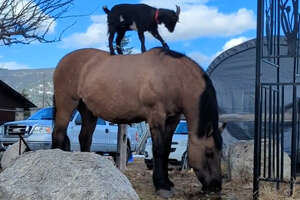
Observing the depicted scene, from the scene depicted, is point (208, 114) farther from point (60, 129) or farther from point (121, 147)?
point (121, 147)

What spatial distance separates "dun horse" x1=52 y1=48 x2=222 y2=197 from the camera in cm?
633

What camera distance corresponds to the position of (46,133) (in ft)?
42.0

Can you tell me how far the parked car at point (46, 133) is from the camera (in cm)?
Answer: 1269

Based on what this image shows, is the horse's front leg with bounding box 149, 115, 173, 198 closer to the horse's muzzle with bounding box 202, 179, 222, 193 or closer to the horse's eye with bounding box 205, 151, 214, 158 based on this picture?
the horse's muzzle with bounding box 202, 179, 222, 193

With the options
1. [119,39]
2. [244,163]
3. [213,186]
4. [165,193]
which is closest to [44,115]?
[119,39]

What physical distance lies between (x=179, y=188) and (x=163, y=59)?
1958 mm

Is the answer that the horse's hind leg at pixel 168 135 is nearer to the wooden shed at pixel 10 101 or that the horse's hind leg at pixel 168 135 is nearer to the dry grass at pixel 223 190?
the dry grass at pixel 223 190

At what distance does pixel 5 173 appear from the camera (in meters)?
4.43

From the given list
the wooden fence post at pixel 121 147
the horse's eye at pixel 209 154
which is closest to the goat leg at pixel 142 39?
the horse's eye at pixel 209 154

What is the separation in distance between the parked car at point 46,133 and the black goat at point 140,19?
448cm

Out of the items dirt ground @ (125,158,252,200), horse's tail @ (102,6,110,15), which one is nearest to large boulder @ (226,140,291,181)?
dirt ground @ (125,158,252,200)

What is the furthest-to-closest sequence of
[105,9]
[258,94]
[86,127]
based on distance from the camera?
[86,127] < [105,9] < [258,94]

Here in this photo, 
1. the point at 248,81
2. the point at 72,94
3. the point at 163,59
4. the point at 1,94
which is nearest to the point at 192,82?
the point at 163,59

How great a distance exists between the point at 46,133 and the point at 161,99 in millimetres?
7024
